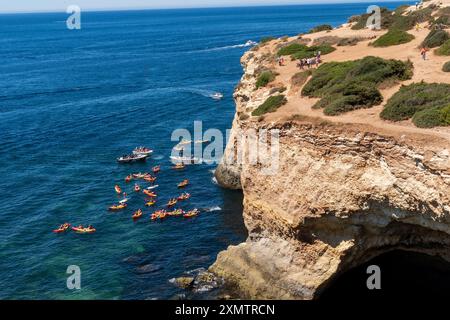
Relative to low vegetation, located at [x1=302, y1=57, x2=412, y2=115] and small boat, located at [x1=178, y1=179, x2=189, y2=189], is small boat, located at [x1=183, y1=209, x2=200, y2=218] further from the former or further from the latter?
A: low vegetation, located at [x1=302, y1=57, x2=412, y2=115]

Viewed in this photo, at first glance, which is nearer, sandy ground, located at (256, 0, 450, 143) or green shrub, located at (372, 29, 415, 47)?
sandy ground, located at (256, 0, 450, 143)

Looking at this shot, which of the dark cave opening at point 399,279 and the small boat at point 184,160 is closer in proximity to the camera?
the dark cave opening at point 399,279

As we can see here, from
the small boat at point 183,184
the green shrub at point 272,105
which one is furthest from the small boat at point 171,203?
the green shrub at point 272,105

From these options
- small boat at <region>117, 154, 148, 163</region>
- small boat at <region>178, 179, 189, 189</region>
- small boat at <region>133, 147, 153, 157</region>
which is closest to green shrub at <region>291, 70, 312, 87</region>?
small boat at <region>178, 179, 189, 189</region>

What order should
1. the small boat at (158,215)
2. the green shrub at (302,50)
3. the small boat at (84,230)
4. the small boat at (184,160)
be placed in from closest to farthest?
the small boat at (84,230) → the small boat at (158,215) → the green shrub at (302,50) → the small boat at (184,160)

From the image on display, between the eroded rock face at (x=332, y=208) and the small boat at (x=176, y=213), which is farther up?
the eroded rock face at (x=332, y=208)

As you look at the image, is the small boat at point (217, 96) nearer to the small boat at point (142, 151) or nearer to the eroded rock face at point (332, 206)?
the small boat at point (142, 151)

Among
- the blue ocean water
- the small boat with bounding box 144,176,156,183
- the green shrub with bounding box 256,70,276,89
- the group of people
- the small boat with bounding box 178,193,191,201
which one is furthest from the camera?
the small boat with bounding box 144,176,156,183
